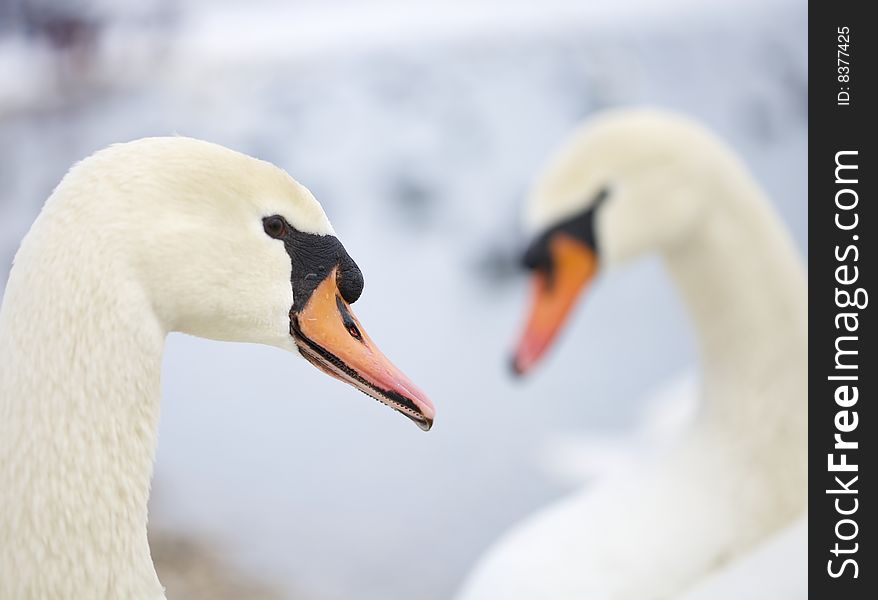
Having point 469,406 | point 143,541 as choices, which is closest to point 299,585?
point 469,406

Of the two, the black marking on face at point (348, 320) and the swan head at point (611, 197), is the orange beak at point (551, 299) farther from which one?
the black marking on face at point (348, 320)

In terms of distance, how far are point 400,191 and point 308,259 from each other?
3.91 feet

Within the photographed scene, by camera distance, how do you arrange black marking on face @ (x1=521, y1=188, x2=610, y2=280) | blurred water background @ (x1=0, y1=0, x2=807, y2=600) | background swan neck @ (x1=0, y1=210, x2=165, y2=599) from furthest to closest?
blurred water background @ (x1=0, y1=0, x2=807, y2=600)
black marking on face @ (x1=521, y1=188, x2=610, y2=280)
background swan neck @ (x1=0, y1=210, x2=165, y2=599)

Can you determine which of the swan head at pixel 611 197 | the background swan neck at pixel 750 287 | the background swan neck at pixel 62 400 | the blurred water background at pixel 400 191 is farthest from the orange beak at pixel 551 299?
the background swan neck at pixel 62 400

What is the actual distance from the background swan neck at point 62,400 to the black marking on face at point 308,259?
8cm

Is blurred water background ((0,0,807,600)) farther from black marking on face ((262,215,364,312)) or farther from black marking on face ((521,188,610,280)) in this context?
black marking on face ((262,215,364,312))

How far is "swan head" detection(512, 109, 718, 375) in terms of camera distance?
1.01 meters
